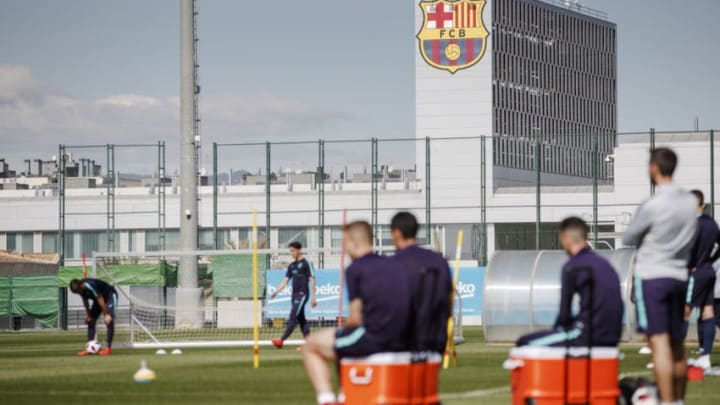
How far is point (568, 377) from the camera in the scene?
11.8m

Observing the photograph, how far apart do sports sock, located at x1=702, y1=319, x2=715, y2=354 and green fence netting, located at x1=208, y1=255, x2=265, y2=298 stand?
89.1ft

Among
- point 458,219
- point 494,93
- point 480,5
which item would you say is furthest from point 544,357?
point 494,93

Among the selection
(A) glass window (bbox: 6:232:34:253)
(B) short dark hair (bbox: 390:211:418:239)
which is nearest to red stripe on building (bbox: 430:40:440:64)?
(A) glass window (bbox: 6:232:34:253)

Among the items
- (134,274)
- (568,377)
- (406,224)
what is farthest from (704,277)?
(134,274)

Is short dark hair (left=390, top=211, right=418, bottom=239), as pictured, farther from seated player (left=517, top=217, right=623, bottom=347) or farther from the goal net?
the goal net

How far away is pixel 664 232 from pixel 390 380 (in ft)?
8.42

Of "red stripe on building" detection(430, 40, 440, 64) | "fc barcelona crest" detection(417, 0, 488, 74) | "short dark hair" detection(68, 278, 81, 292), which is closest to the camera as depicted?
"short dark hair" detection(68, 278, 81, 292)

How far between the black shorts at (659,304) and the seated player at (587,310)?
16.6 inches

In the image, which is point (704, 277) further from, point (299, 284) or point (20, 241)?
point (20, 241)

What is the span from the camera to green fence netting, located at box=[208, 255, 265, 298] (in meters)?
45.9

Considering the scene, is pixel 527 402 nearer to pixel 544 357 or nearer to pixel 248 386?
pixel 544 357

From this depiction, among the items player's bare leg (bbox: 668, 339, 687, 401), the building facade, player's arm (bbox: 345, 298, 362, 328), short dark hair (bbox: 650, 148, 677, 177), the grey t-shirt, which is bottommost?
player's bare leg (bbox: 668, 339, 687, 401)

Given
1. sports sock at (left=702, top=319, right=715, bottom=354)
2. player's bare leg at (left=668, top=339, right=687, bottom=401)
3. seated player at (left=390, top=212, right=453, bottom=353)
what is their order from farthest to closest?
sports sock at (left=702, top=319, right=715, bottom=354), player's bare leg at (left=668, top=339, right=687, bottom=401), seated player at (left=390, top=212, right=453, bottom=353)

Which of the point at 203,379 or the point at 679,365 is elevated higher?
the point at 679,365
